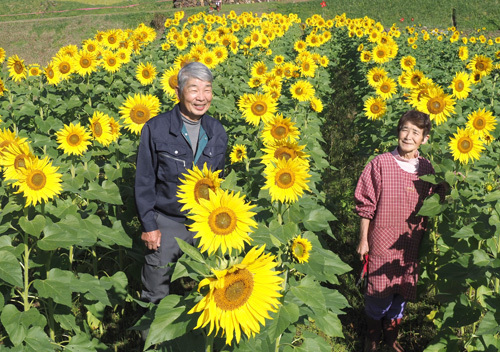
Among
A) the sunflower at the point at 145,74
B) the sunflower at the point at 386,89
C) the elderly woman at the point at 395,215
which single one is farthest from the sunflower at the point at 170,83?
the elderly woman at the point at 395,215

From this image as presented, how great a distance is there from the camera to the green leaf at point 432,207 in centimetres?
341

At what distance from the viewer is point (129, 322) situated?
4.27 m

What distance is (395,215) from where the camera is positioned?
12.4 feet

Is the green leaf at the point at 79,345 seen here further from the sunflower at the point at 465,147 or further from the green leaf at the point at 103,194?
the sunflower at the point at 465,147

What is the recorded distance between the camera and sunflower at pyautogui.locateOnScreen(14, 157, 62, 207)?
2.73 metres

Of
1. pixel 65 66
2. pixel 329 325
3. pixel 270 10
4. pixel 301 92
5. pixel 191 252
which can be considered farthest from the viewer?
pixel 270 10

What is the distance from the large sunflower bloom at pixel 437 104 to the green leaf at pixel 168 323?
Result: 3778mm

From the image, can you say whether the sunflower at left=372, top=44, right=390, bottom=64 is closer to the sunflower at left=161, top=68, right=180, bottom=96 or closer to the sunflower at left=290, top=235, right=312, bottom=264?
the sunflower at left=161, top=68, right=180, bottom=96

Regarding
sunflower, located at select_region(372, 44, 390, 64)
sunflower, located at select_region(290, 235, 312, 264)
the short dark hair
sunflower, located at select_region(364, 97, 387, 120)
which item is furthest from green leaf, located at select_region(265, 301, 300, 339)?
sunflower, located at select_region(372, 44, 390, 64)

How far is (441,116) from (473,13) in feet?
103

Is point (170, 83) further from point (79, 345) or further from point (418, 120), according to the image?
point (79, 345)

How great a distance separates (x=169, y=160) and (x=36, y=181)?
902 millimetres

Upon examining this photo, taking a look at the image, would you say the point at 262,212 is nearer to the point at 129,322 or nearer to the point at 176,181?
the point at 176,181

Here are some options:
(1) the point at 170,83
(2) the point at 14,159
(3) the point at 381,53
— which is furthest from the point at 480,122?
(3) the point at 381,53
